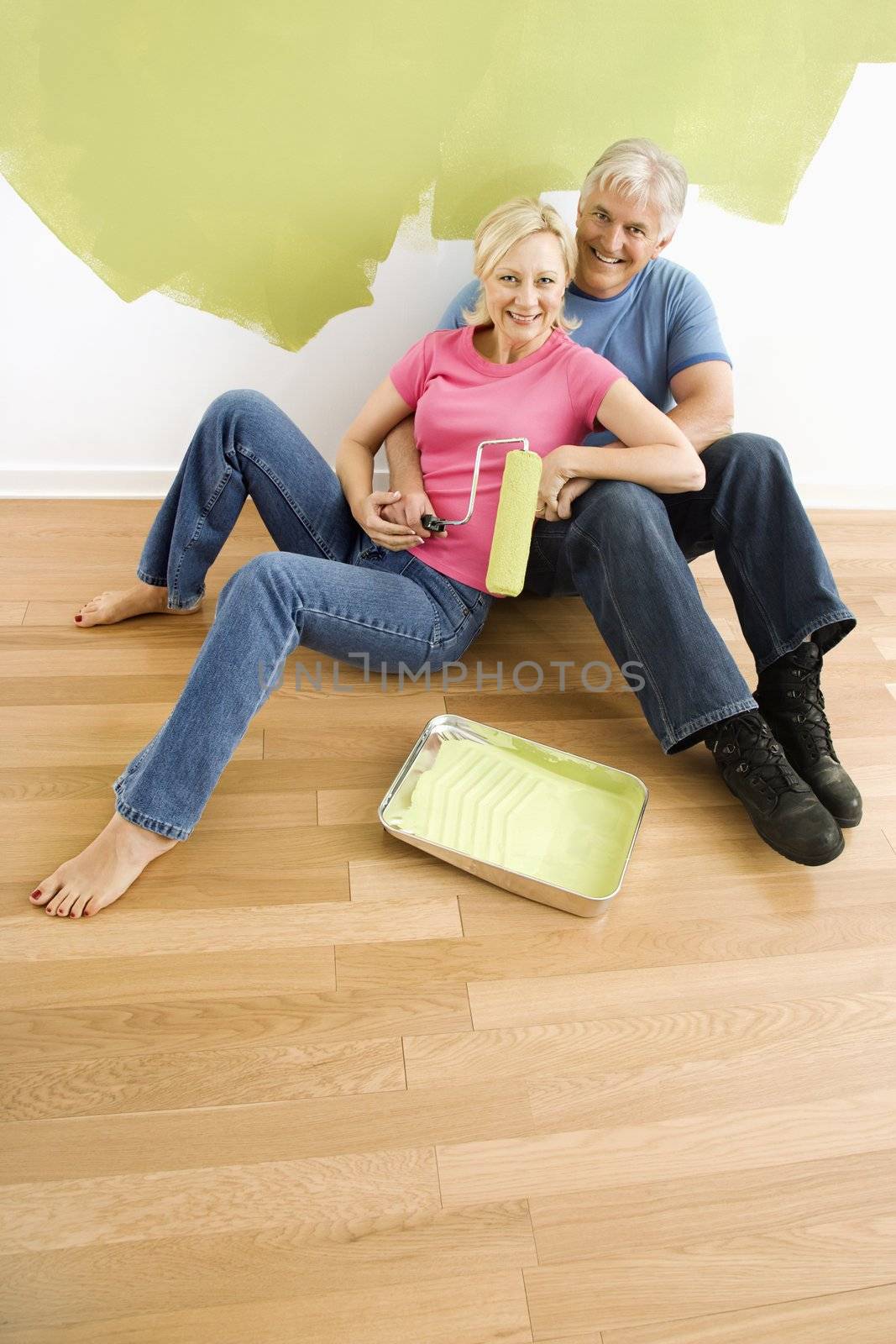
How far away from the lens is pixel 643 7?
1.50m

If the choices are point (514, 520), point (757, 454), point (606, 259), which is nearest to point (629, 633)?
point (514, 520)

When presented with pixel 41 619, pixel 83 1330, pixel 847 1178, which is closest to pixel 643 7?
pixel 41 619

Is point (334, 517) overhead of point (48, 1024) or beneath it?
overhead

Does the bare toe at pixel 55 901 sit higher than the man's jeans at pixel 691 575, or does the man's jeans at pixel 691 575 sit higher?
the man's jeans at pixel 691 575

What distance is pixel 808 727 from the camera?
143 cm

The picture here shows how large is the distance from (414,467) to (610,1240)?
107 cm

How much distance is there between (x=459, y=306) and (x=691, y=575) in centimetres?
62

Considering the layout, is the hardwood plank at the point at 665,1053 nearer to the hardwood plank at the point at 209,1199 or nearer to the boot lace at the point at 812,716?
the hardwood plank at the point at 209,1199

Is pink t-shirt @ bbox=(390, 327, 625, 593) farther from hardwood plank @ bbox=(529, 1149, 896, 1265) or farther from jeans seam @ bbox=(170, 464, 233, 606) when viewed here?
hardwood plank @ bbox=(529, 1149, 896, 1265)

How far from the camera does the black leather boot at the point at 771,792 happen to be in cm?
130

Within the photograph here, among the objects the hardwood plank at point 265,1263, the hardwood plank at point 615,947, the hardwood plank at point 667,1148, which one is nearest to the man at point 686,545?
the hardwood plank at point 615,947

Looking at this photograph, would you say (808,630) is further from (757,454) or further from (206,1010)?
(206,1010)

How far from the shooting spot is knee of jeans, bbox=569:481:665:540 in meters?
1.34

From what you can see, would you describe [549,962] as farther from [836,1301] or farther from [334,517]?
[334,517]
